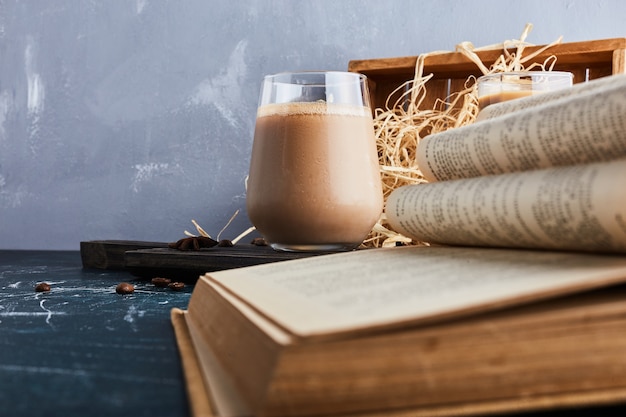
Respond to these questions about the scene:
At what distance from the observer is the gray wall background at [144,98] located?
1366 millimetres

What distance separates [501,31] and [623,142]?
99cm

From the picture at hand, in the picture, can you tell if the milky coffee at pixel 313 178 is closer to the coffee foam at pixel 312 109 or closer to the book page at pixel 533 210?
the coffee foam at pixel 312 109

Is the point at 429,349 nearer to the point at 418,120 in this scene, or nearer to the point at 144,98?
the point at 418,120

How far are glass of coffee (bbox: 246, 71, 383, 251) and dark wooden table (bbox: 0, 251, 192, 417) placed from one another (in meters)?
0.13

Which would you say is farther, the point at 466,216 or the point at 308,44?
the point at 308,44

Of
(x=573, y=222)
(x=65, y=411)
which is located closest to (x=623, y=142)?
(x=573, y=222)

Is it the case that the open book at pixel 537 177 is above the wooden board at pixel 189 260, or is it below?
above

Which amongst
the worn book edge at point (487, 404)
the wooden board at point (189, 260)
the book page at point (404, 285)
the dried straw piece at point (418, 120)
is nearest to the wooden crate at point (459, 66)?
the dried straw piece at point (418, 120)

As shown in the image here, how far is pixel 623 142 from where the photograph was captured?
0.33 metres

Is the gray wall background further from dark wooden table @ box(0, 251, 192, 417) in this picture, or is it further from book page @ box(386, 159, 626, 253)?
book page @ box(386, 159, 626, 253)

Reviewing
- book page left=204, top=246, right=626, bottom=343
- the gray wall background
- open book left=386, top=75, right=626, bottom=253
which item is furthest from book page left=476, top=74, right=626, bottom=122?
the gray wall background

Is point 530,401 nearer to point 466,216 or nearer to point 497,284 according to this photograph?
point 497,284

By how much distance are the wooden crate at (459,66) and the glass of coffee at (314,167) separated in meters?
0.40

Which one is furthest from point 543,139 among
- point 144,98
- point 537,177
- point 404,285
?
point 144,98
